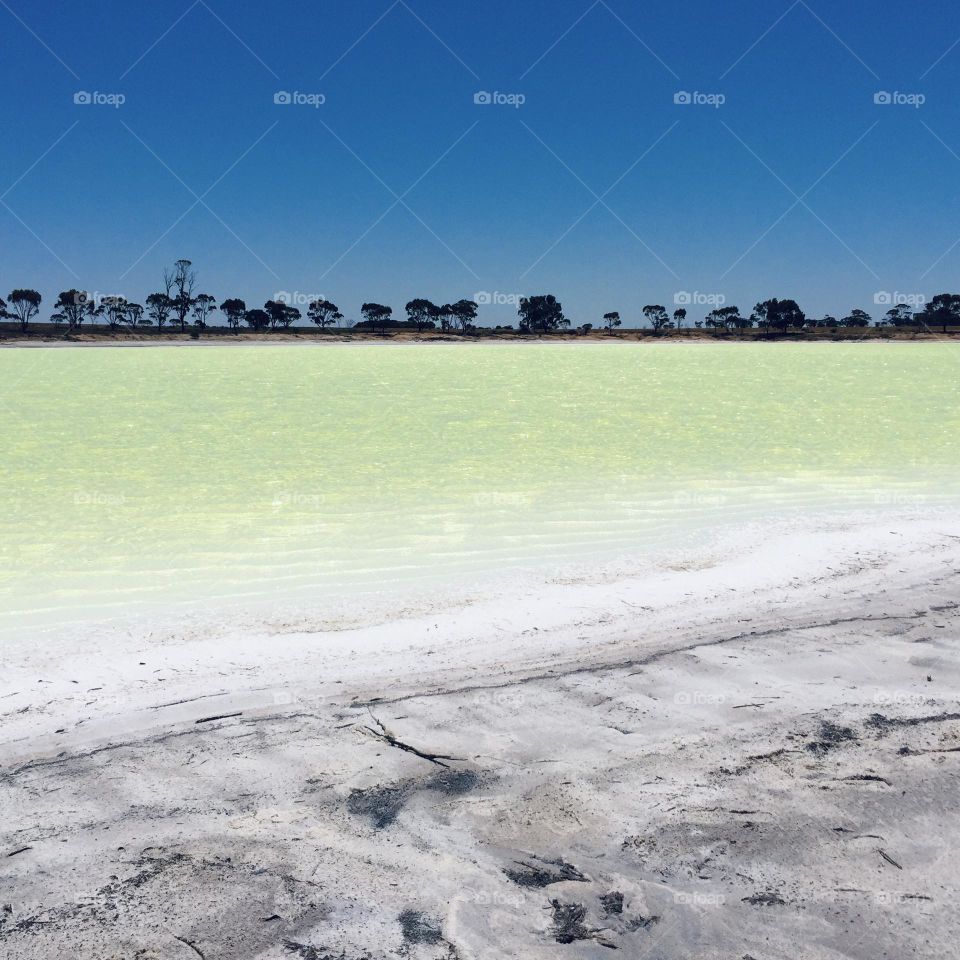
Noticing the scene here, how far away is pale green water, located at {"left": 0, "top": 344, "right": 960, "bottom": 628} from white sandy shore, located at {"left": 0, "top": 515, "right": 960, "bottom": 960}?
A: 9.46ft

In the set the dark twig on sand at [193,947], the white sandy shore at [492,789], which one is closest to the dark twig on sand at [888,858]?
the white sandy shore at [492,789]

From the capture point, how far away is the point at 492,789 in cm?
455

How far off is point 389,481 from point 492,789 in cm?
1175

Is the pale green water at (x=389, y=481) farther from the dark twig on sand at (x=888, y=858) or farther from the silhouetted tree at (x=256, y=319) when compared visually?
the silhouetted tree at (x=256, y=319)

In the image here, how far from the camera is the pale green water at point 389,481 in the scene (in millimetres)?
10078

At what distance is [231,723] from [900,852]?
3.92 metres

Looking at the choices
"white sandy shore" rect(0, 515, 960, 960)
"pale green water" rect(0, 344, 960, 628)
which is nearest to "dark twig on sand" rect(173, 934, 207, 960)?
"white sandy shore" rect(0, 515, 960, 960)

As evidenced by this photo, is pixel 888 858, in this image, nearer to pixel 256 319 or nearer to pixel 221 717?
pixel 221 717

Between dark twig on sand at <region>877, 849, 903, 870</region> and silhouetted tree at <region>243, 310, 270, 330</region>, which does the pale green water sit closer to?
dark twig on sand at <region>877, 849, 903, 870</region>

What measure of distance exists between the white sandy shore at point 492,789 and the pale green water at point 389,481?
113 inches

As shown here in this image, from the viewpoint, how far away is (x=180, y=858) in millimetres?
3979

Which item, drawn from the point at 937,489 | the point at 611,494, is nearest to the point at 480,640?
the point at 611,494

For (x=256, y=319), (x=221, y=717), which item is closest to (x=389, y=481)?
(x=221, y=717)

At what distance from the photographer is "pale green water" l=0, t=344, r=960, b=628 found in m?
10.1
